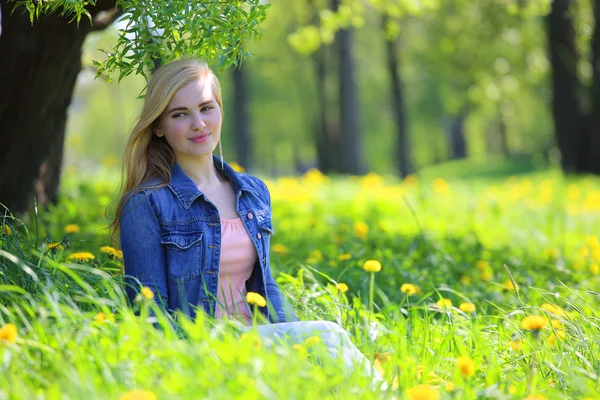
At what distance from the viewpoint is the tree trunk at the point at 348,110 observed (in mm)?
14812

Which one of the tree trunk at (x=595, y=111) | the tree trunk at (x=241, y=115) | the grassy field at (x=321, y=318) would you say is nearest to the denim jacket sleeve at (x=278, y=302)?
the grassy field at (x=321, y=318)

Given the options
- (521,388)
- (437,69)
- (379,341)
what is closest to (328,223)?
(379,341)

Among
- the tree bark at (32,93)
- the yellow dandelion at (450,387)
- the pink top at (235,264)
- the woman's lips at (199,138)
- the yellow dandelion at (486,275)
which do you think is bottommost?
the yellow dandelion at (486,275)

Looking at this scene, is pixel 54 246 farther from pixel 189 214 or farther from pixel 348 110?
pixel 348 110

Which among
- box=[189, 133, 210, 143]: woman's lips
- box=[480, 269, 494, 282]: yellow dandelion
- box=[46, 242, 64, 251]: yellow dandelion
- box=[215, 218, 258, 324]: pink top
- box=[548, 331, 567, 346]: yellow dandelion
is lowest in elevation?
box=[480, 269, 494, 282]: yellow dandelion

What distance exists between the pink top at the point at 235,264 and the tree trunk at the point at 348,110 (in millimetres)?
11830

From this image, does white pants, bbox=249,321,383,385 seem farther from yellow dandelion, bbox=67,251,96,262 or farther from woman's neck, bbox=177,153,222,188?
yellow dandelion, bbox=67,251,96,262

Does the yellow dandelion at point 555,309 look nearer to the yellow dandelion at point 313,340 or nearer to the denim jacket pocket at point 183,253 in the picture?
the yellow dandelion at point 313,340

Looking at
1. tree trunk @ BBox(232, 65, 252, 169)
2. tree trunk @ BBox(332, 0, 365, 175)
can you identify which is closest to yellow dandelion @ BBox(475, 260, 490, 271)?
tree trunk @ BBox(332, 0, 365, 175)

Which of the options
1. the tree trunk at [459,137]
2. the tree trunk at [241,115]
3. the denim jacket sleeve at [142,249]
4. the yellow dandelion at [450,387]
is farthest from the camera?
the tree trunk at [459,137]

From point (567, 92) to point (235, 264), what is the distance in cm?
1176

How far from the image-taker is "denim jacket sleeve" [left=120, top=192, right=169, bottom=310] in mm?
2775

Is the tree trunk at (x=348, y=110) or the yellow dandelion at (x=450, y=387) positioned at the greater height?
the tree trunk at (x=348, y=110)

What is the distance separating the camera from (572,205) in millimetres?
9195
